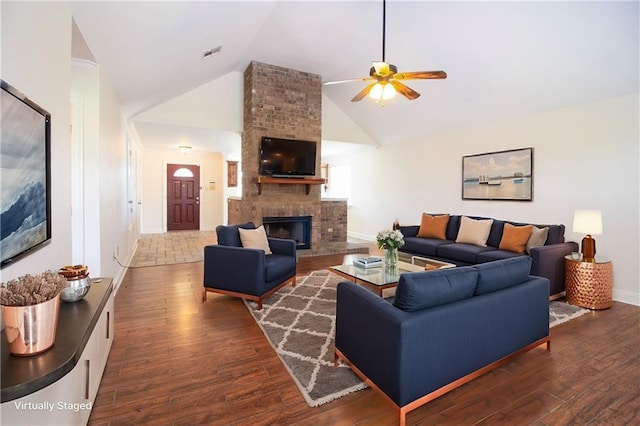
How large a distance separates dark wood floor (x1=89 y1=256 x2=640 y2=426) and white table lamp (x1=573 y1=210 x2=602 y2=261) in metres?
Result: 0.81

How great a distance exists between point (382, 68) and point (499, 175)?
315 centimetres

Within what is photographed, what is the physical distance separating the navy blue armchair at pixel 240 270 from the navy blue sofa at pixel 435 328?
1291mm

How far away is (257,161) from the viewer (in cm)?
565

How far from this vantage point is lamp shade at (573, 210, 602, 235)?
10.9 ft

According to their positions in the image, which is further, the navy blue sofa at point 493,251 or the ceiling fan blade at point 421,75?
the navy blue sofa at point 493,251

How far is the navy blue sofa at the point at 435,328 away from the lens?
1.64 metres

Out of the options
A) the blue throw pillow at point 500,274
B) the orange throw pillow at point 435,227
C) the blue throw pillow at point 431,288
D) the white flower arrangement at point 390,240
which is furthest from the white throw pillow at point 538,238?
the blue throw pillow at point 431,288

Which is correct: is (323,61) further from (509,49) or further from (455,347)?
(455,347)

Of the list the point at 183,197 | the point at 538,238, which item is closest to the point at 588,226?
the point at 538,238

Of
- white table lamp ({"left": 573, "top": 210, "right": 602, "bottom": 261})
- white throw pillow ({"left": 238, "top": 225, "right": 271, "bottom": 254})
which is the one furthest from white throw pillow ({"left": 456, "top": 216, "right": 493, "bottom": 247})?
white throw pillow ({"left": 238, "top": 225, "right": 271, "bottom": 254})

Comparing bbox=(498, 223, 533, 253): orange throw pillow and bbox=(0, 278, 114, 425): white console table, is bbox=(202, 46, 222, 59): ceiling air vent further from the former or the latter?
bbox=(498, 223, 533, 253): orange throw pillow

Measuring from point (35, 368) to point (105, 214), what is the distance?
2.88 meters

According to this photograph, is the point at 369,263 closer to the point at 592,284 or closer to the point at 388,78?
the point at 388,78

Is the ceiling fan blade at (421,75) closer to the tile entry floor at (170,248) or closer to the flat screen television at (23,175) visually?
the flat screen television at (23,175)
